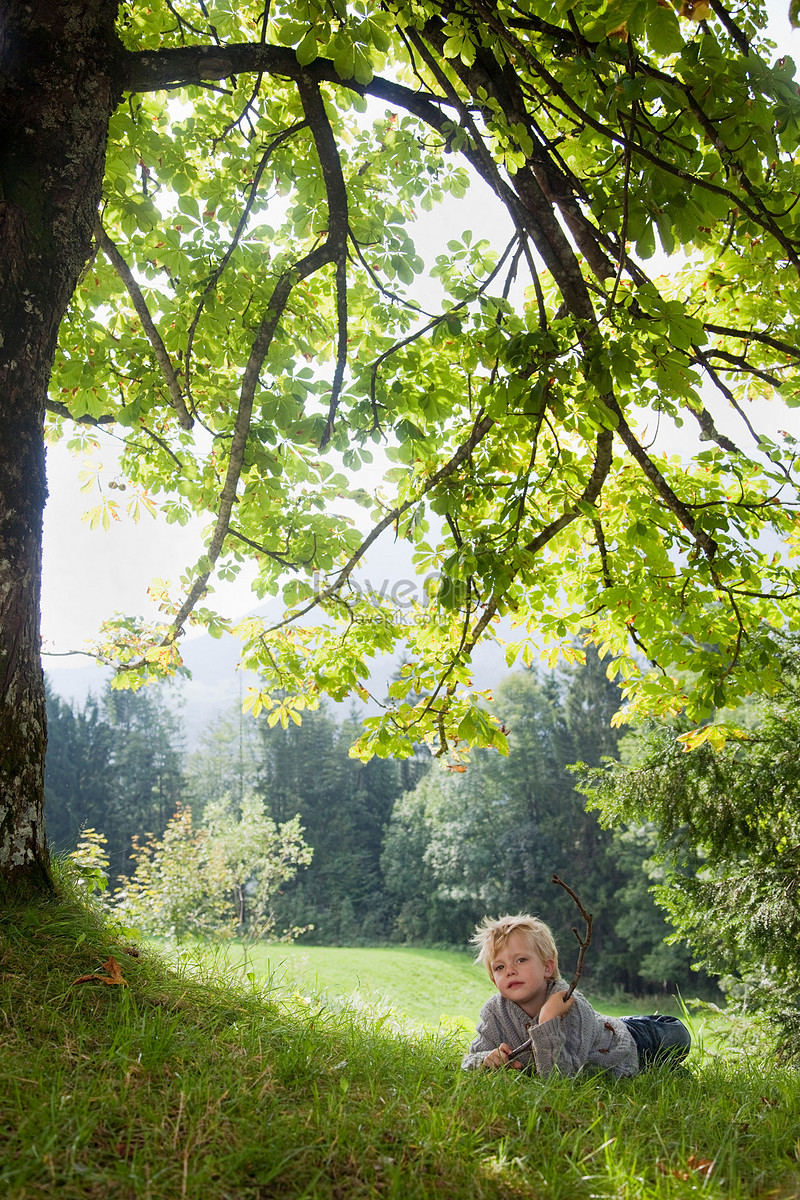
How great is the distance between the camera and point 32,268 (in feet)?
7.70

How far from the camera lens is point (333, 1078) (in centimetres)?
171

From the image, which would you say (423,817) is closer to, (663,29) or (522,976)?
(522,976)

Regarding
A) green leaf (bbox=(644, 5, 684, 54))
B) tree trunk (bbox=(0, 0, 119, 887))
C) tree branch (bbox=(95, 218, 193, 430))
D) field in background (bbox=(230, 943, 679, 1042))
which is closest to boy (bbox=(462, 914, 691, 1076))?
tree trunk (bbox=(0, 0, 119, 887))

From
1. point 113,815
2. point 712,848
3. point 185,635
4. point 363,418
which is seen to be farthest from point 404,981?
point 363,418

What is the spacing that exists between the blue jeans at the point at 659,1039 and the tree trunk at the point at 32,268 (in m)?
2.31

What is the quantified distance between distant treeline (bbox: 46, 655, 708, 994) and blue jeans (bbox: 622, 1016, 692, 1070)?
1037 inches

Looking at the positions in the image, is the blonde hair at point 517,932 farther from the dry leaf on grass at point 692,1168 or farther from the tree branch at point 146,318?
the tree branch at point 146,318

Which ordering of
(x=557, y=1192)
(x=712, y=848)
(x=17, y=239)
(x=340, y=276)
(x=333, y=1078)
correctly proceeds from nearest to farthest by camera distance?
(x=557, y=1192)
(x=333, y=1078)
(x=17, y=239)
(x=340, y=276)
(x=712, y=848)

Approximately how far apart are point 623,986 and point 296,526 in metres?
30.7

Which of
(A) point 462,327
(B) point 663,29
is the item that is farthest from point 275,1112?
(A) point 462,327

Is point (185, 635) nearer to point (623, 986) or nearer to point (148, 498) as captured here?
point (148, 498)

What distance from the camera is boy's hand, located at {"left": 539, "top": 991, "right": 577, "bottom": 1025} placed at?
245cm

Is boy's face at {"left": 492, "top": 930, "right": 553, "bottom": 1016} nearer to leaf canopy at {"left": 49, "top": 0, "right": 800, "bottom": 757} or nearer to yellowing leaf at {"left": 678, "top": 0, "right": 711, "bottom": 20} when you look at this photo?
leaf canopy at {"left": 49, "top": 0, "right": 800, "bottom": 757}

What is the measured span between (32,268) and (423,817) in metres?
37.2
